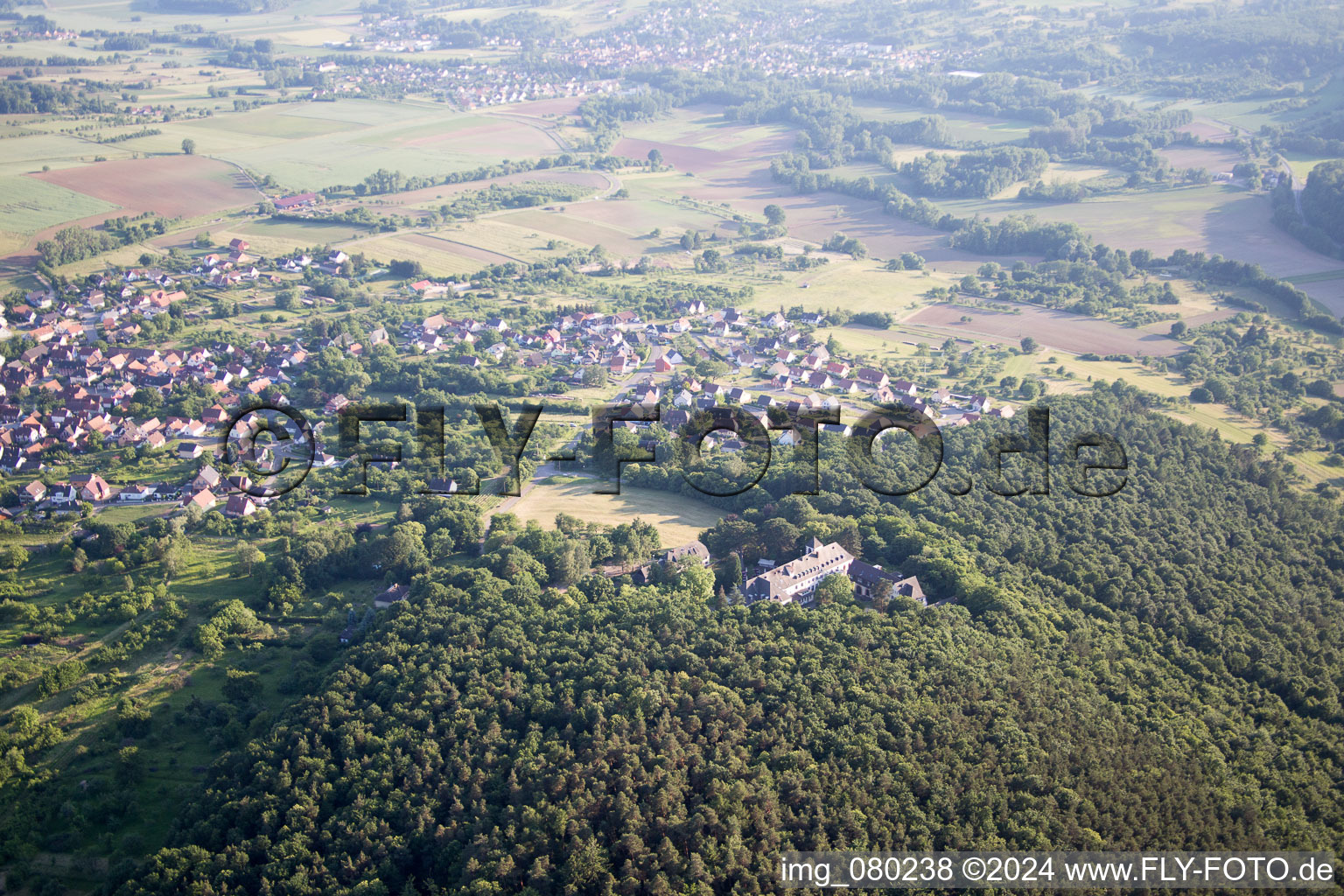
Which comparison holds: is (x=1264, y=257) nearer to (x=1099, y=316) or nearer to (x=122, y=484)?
(x=1099, y=316)

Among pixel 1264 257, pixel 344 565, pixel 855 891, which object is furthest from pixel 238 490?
pixel 1264 257

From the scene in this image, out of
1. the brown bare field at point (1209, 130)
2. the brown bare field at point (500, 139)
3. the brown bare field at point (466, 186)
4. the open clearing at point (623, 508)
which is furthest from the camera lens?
the brown bare field at point (500, 139)

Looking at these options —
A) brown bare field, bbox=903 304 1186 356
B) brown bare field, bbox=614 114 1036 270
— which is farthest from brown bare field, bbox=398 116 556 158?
brown bare field, bbox=903 304 1186 356

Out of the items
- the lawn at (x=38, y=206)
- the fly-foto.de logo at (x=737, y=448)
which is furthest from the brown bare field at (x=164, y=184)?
the fly-foto.de logo at (x=737, y=448)

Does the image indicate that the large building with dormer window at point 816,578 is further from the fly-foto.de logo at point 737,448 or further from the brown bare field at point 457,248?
the brown bare field at point 457,248

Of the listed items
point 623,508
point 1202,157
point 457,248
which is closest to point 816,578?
point 623,508
